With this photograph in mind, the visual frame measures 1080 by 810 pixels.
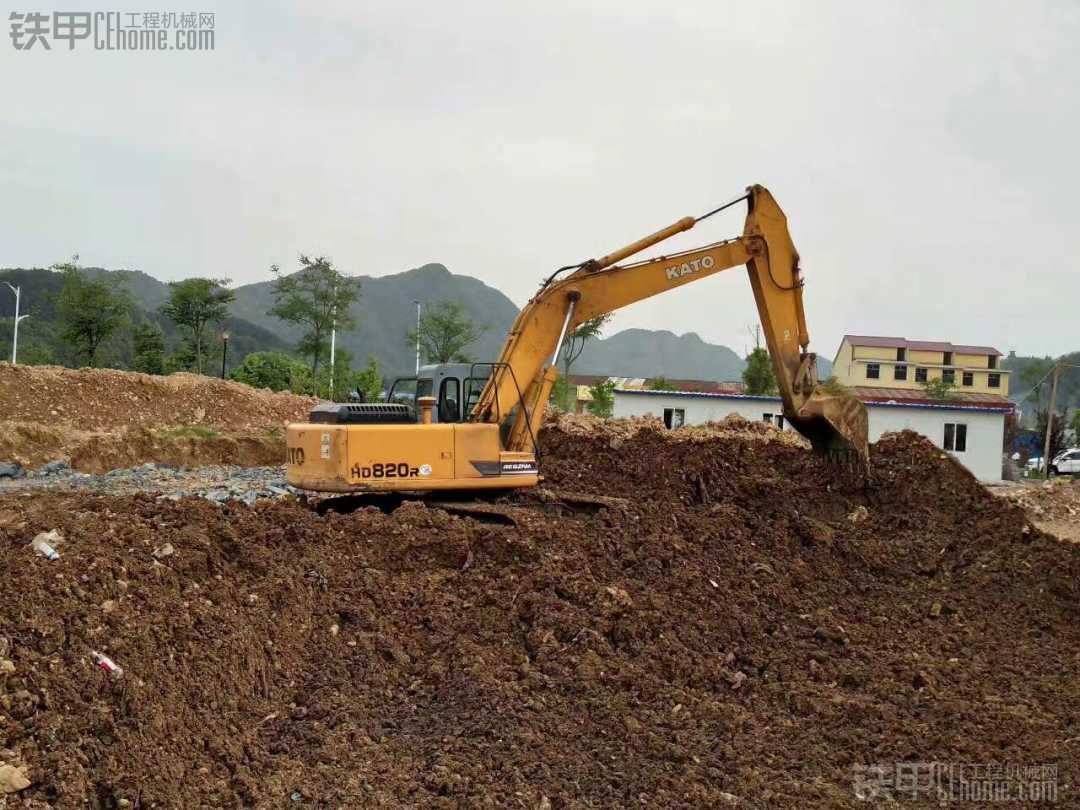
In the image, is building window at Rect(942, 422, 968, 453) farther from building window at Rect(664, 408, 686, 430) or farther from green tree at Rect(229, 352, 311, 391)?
green tree at Rect(229, 352, 311, 391)

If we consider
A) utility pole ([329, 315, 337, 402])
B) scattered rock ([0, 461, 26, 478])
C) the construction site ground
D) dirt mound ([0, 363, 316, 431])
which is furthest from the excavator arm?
utility pole ([329, 315, 337, 402])

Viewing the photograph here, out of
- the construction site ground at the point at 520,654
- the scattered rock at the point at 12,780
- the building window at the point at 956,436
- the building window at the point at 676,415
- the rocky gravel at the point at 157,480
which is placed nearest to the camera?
the scattered rock at the point at 12,780

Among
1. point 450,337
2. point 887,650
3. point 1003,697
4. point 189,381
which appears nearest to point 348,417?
point 887,650

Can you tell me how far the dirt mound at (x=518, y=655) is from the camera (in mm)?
5043

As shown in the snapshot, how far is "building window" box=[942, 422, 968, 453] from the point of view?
28.9 m

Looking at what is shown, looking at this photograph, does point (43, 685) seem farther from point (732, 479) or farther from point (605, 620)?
point (732, 479)

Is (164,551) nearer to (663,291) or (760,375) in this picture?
(663,291)

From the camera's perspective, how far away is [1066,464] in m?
37.9

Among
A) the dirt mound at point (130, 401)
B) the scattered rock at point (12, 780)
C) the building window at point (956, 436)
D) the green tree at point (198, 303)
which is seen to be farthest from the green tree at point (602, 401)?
the scattered rock at point (12, 780)

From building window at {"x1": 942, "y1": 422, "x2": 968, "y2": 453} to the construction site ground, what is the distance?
18.7m

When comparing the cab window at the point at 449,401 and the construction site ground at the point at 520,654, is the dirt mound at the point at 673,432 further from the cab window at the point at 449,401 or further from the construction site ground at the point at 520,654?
the cab window at the point at 449,401

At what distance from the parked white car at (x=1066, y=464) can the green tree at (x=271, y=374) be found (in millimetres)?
28748

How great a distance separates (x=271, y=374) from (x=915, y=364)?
165 feet

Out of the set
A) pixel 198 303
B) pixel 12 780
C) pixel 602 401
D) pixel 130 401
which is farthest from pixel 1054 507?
pixel 198 303
